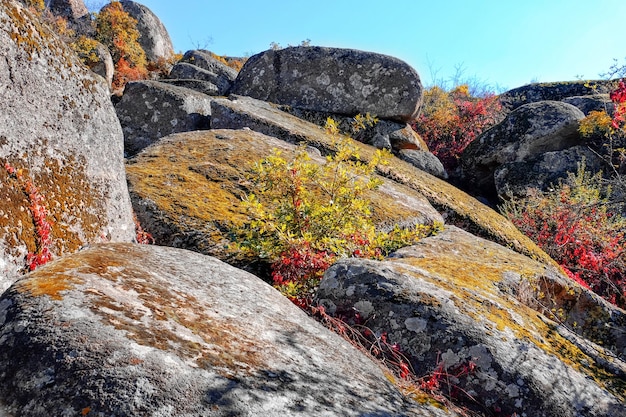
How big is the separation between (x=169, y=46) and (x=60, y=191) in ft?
89.4

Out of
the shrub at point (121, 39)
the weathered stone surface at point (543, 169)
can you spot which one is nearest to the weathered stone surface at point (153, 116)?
the weathered stone surface at point (543, 169)

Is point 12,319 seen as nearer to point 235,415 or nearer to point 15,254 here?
point 15,254

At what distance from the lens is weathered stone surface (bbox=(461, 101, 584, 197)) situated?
1455 cm

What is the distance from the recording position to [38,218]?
10.0 ft

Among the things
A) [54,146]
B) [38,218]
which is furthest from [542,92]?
[38,218]

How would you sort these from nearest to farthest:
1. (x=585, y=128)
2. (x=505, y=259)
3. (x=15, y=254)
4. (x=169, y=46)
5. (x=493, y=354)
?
1. (x=15, y=254)
2. (x=493, y=354)
3. (x=505, y=259)
4. (x=585, y=128)
5. (x=169, y=46)

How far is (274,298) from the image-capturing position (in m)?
3.39

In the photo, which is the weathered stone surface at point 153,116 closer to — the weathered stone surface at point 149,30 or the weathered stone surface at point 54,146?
the weathered stone surface at point 54,146

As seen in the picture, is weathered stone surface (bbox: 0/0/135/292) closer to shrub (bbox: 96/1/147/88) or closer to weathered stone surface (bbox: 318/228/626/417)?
weathered stone surface (bbox: 318/228/626/417)

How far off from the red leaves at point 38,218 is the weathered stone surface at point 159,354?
0.29 metres

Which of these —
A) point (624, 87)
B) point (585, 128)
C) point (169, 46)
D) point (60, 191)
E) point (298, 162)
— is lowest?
point (60, 191)

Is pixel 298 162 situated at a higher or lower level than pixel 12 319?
higher

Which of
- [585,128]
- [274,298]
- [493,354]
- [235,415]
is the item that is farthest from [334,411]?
[585,128]

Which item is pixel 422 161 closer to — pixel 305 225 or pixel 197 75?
pixel 305 225
